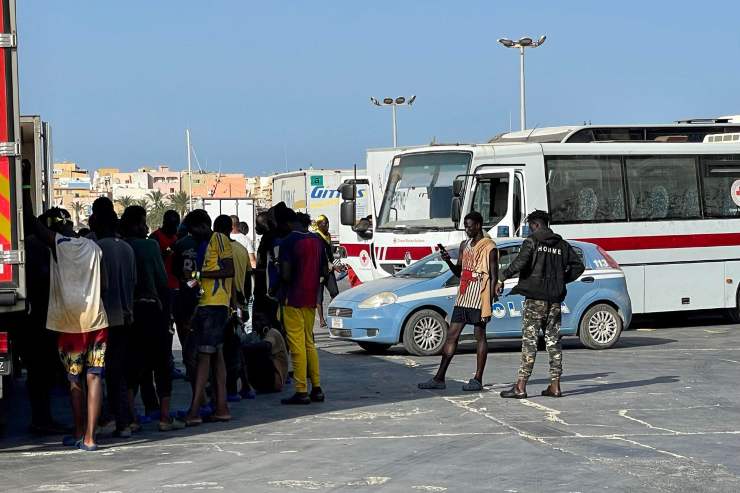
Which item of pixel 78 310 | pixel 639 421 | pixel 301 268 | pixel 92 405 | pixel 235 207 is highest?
pixel 235 207

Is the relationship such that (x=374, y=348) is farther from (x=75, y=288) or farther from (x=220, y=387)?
(x=75, y=288)

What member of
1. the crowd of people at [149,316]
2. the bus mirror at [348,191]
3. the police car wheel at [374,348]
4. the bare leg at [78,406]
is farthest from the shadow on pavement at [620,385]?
the bus mirror at [348,191]

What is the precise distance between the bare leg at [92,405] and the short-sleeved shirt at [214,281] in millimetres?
1570

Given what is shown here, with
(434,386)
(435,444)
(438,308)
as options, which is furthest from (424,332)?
(435,444)

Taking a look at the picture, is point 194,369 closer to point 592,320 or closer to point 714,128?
point 592,320

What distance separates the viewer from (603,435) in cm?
1095

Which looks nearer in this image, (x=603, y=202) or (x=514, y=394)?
(x=514, y=394)

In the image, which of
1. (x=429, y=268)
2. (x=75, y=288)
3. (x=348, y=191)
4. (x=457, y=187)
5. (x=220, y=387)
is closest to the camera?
(x=75, y=288)

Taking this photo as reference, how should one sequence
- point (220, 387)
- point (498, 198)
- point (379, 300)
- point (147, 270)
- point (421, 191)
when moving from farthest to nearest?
1. point (421, 191)
2. point (498, 198)
3. point (379, 300)
4. point (220, 387)
5. point (147, 270)

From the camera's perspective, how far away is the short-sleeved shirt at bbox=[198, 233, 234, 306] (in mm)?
11828

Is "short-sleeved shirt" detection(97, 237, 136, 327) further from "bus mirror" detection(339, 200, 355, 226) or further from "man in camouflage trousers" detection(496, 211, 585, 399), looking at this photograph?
"bus mirror" detection(339, 200, 355, 226)

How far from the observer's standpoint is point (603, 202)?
2300 centimetres

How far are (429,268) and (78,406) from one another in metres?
8.59

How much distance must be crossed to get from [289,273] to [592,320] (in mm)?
7191
